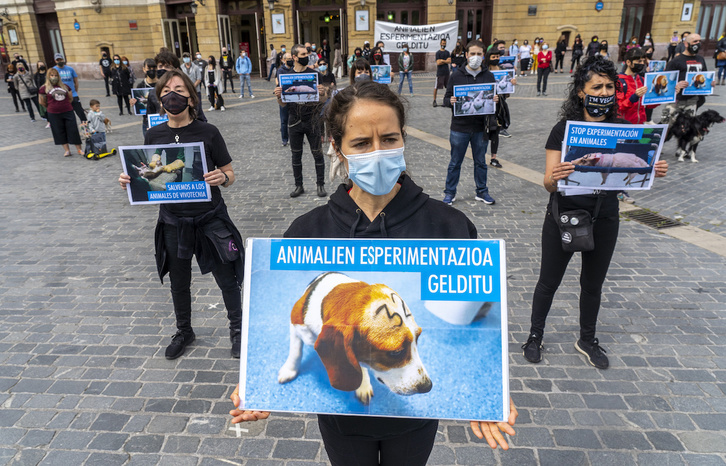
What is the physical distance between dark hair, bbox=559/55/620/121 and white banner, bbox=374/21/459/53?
1962 cm

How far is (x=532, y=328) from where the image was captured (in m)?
3.91

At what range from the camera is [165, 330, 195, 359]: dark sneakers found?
399 cm

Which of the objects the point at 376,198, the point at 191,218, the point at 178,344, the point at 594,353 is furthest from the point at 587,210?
the point at 178,344

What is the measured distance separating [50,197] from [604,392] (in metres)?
8.88

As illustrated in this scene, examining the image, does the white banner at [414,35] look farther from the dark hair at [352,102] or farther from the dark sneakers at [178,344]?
the dark hair at [352,102]

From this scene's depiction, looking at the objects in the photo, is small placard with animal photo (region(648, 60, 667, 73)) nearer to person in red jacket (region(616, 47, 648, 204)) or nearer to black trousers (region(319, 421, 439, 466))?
Answer: person in red jacket (region(616, 47, 648, 204))

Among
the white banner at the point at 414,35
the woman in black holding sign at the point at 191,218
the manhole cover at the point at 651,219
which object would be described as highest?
the white banner at the point at 414,35

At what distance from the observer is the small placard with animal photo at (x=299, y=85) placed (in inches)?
301

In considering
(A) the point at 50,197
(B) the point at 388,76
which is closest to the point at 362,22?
(B) the point at 388,76

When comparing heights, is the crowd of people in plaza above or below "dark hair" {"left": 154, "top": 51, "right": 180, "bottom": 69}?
below

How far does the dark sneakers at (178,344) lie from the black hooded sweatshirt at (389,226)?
2460 millimetres

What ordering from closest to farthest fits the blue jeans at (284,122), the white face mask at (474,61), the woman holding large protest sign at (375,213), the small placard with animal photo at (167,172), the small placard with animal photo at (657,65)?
the woman holding large protest sign at (375,213)
the small placard with animal photo at (167,172)
the white face mask at (474,61)
the small placard with animal photo at (657,65)
the blue jeans at (284,122)

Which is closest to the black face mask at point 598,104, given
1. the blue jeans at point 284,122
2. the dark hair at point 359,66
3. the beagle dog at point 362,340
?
the beagle dog at point 362,340

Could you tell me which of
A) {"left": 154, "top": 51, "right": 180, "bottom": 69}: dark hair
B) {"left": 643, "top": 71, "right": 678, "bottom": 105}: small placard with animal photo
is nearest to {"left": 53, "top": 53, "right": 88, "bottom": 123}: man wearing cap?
{"left": 154, "top": 51, "right": 180, "bottom": 69}: dark hair
